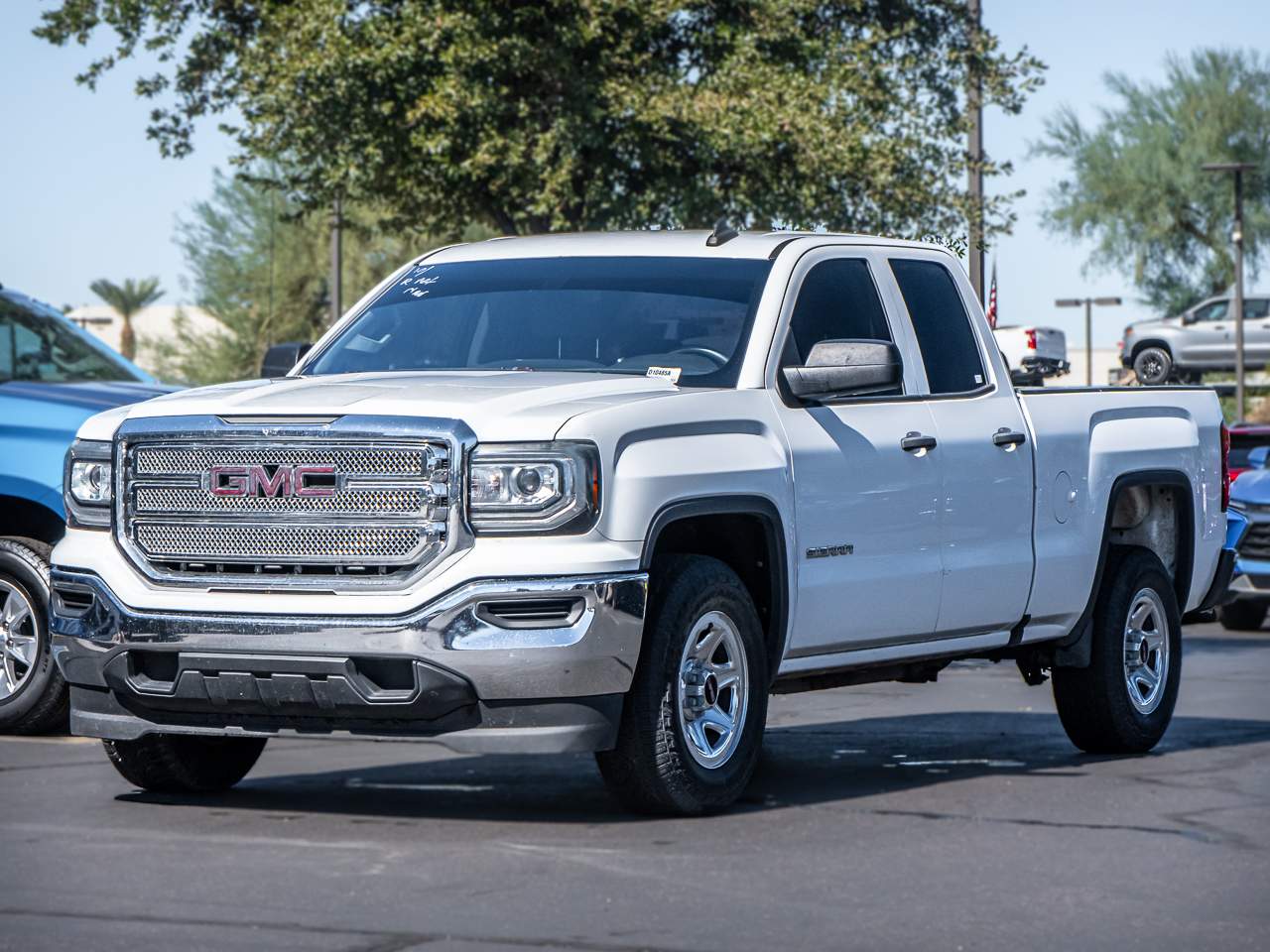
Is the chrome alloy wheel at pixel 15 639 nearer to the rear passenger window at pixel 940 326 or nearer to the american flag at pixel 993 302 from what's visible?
the rear passenger window at pixel 940 326

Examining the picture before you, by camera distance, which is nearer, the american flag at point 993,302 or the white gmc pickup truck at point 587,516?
the white gmc pickup truck at point 587,516

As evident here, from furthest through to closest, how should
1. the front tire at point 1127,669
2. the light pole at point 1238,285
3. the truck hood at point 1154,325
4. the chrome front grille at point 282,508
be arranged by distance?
the truck hood at point 1154,325 → the light pole at point 1238,285 → the front tire at point 1127,669 → the chrome front grille at point 282,508

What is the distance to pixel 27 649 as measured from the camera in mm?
10500

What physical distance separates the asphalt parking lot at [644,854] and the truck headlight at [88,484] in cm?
101

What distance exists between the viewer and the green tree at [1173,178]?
63938mm

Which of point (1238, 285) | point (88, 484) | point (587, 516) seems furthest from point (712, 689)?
point (1238, 285)

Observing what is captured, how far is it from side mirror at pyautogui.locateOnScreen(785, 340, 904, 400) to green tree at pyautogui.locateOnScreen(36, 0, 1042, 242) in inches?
573

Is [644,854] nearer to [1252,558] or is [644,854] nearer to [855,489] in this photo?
[855,489]

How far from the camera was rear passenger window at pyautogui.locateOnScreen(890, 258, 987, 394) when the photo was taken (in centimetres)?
929

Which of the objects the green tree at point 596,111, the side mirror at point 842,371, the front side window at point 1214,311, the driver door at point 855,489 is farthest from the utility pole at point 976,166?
the front side window at point 1214,311

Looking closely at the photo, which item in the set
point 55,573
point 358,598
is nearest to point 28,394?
point 55,573

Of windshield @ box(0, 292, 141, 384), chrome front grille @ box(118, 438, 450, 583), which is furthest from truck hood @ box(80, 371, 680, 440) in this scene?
windshield @ box(0, 292, 141, 384)

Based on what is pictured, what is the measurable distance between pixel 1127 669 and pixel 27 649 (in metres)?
4.84

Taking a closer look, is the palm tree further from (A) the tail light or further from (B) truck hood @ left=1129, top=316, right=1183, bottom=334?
(A) the tail light
